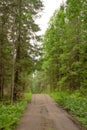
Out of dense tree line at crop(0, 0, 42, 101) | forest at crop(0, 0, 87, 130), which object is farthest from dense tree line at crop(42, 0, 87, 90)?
dense tree line at crop(0, 0, 42, 101)

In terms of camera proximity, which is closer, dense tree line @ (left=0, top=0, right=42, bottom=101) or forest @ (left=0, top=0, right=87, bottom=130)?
forest @ (left=0, top=0, right=87, bottom=130)

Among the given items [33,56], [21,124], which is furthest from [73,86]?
[21,124]

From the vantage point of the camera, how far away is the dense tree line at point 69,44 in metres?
17.1

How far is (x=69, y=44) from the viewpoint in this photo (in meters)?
34.6

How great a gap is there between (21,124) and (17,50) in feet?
49.2

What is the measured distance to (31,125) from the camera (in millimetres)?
13734

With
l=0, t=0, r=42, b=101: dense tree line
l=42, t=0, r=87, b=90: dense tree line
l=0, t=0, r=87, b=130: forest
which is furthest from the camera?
l=0, t=0, r=42, b=101: dense tree line

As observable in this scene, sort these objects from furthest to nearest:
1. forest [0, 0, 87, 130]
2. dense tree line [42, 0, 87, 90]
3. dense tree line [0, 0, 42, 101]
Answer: dense tree line [0, 0, 42, 101], forest [0, 0, 87, 130], dense tree line [42, 0, 87, 90]

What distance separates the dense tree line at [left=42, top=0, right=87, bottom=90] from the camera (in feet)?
56.2

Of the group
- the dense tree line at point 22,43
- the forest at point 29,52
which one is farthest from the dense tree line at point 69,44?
the dense tree line at point 22,43

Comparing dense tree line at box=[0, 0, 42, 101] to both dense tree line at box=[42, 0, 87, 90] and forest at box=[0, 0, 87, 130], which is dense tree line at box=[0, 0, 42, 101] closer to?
forest at box=[0, 0, 87, 130]

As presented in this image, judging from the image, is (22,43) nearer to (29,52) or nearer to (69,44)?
(29,52)

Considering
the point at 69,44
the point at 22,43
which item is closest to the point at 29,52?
the point at 22,43

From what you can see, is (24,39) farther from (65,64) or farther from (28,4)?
(65,64)
